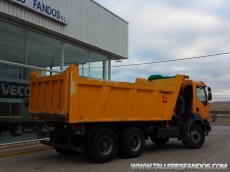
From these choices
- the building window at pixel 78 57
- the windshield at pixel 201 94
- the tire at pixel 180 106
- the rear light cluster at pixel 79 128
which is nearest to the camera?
the rear light cluster at pixel 79 128

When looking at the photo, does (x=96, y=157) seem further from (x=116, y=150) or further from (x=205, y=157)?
(x=205, y=157)

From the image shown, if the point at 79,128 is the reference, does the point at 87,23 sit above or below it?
above

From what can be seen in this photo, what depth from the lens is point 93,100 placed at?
843cm

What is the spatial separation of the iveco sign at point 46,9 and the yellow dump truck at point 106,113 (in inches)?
126

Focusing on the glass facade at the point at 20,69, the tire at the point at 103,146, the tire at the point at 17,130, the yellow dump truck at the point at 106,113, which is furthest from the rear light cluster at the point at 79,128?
the tire at the point at 17,130

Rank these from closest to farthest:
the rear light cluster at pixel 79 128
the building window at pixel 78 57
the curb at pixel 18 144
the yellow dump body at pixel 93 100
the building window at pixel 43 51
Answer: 1. the yellow dump body at pixel 93 100
2. the rear light cluster at pixel 79 128
3. the curb at pixel 18 144
4. the building window at pixel 43 51
5. the building window at pixel 78 57

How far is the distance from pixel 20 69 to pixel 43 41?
199 centimetres

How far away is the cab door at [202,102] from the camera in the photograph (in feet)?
39.2

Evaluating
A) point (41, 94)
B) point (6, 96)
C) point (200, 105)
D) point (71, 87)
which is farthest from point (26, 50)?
point (200, 105)

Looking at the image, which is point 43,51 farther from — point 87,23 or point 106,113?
point 106,113

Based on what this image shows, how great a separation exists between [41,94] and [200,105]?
6.46 m

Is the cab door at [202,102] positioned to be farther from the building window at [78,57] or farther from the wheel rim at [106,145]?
the building window at [78,57]

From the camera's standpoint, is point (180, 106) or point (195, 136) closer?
point (180, 106)

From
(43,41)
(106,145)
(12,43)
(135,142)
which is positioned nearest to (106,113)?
(106,145)
